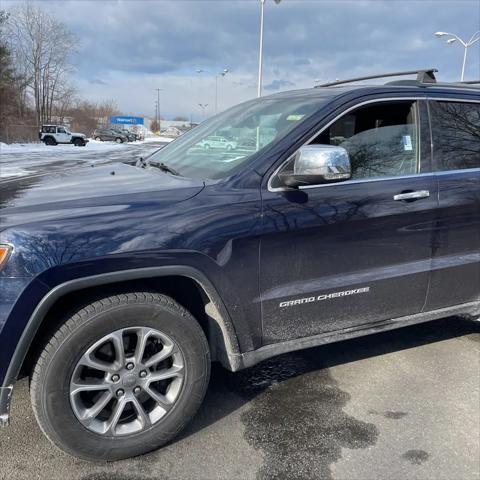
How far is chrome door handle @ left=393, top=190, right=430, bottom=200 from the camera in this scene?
9.47 feet

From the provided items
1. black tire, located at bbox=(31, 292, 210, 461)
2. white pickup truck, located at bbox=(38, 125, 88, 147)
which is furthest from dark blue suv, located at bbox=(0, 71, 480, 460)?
A: white pickup truck, located at bbox=(38, 125, 88, 147)

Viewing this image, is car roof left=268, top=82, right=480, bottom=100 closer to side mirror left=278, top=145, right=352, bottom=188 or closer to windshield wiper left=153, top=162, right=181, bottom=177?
side mirror left=278, top=145, right=352, bottom=188

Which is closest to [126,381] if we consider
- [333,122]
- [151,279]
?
[151,279]

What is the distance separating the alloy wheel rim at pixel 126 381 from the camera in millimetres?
2279

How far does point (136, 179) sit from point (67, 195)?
471 millimetres

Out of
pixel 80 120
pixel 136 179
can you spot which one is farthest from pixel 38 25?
pixel 136 179

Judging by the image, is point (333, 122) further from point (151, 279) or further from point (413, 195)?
point (151, 279)

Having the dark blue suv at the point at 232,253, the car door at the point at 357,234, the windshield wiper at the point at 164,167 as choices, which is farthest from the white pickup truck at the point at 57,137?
the car door at the point at 357,234

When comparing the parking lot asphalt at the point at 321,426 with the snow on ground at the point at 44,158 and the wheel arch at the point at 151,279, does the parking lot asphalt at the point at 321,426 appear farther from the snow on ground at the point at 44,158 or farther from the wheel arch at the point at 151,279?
the snow on ground at the point at 44,158

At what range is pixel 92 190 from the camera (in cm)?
252

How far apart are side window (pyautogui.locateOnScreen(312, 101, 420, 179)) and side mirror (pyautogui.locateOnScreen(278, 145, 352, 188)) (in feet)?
1.06

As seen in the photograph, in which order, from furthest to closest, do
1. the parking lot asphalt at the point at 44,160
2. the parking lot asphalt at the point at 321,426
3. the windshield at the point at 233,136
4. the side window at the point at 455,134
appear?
the parking lot asphalt at the point at 44,160 < the side window at the point at 455,134 < the windshield at the point at 233,136 < the parking lot asphalt at the point at 321,426

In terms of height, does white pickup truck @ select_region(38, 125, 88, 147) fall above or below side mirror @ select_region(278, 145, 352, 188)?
above

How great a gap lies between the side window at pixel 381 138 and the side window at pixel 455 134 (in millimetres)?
166
